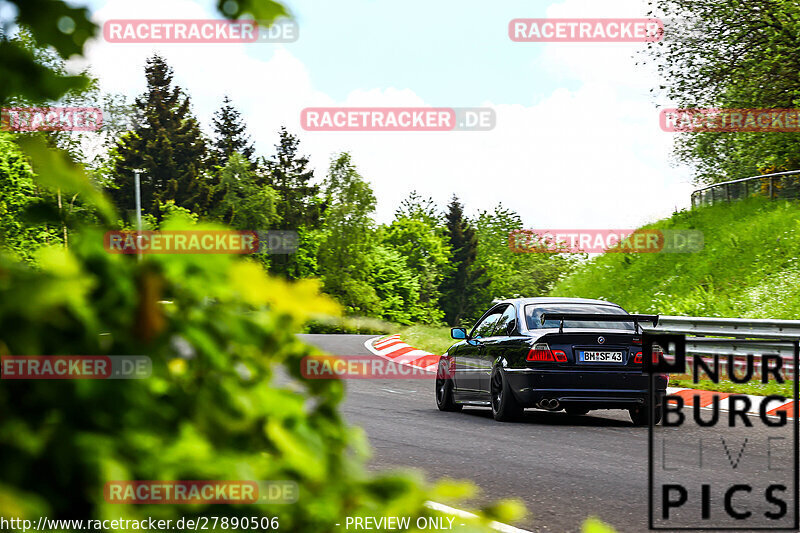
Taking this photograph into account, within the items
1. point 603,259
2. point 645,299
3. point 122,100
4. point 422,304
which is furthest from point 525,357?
point 422,304

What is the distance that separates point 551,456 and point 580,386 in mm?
2395

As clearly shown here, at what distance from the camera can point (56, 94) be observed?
1.63m

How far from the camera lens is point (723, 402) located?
14.4 m

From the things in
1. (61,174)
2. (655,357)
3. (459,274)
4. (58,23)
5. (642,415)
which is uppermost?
(58,23)

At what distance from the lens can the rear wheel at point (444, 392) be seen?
14.0m

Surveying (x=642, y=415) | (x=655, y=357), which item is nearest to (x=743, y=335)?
(x=655, y=357)

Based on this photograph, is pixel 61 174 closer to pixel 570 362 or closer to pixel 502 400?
pixel 570 362

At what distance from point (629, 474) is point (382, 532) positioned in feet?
23.6

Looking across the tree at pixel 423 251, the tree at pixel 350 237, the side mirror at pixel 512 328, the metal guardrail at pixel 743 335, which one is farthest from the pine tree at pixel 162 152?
the side mirror at pixel 512 328

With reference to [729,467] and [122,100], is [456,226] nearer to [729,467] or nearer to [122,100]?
[122,100]

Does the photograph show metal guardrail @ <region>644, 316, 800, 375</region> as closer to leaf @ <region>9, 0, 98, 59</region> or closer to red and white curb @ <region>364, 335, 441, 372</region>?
red and white curb @ <region>364, 335, 441, 372</region>

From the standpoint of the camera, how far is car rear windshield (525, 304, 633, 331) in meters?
12.0

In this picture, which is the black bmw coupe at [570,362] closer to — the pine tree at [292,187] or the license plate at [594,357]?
the license plate at [594,357]

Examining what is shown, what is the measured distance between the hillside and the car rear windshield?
1238cm
